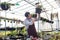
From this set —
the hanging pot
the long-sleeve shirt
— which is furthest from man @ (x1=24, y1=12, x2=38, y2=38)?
the hanging pot

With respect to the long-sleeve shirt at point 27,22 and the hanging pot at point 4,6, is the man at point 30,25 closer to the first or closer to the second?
the long-sleeve shirt at point 27,22

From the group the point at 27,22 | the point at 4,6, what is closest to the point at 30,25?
the point at 27,22

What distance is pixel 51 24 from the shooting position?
289 centimetres

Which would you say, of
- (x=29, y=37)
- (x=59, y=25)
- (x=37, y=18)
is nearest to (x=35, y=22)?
(x=37, y=18)

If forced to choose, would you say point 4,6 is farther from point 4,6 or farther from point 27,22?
point 27,22

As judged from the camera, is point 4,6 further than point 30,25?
No

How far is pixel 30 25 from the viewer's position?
2.75 m

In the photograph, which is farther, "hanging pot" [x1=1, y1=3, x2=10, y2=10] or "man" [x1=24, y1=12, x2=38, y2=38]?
"man" [x1=24, y1=12, x2=38, y2=38]

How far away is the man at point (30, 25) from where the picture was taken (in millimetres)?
2729

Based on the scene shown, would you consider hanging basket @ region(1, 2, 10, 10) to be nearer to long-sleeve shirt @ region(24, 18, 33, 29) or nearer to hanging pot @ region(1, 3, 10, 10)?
hanging pot @ region(1, 3, 10, 10)

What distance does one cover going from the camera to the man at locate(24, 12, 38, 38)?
273cm

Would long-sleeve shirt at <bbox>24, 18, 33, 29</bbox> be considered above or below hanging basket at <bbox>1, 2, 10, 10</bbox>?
below

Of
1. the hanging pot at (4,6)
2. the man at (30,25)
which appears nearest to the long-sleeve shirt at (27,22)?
the man at (30,25)

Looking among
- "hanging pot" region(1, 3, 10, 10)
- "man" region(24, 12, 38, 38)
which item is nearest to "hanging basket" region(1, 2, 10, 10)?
"hanging pot" region(1, 3, 10, 10)
